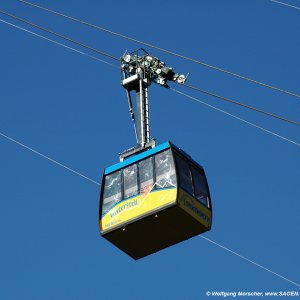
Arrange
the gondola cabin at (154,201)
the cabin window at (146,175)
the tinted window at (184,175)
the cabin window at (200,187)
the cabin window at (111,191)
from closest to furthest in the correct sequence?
1. the gondola cabin at (154,201)
2. the tinted window at (184,175)
3. the cabin window at (146,175)
4. the cabin window at (200,187)
5. the cabin window at (111,191)

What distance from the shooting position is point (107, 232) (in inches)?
1714

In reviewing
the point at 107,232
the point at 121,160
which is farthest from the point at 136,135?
the point at 107,232

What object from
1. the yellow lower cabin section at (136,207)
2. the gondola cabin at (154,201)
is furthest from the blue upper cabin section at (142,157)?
the yellow lower cabin section at (136,207)

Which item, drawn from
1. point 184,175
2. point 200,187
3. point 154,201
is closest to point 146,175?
point 184,175

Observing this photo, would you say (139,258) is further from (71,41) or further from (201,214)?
(71,41)

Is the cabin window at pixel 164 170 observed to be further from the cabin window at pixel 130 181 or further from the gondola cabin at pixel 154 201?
the cabin window at pixel 130 181

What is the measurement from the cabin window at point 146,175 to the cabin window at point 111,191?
0.97 m

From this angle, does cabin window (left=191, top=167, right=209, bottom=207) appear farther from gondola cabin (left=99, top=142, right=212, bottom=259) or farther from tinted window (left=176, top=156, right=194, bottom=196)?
tinted window (left=176, top=156, right=194, bottom=196)

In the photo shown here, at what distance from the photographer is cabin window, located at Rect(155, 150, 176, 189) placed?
42.9 meters

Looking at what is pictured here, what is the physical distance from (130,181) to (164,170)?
142cm

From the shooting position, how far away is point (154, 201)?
42.4m

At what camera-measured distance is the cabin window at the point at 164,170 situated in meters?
42.9

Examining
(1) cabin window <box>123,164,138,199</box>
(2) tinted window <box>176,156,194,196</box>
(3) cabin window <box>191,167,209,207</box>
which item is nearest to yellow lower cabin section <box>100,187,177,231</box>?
(1) cabin window <box>123,164,138,199</box>

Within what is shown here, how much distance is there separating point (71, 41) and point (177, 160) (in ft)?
17.1
